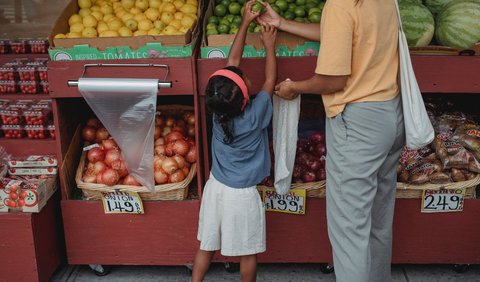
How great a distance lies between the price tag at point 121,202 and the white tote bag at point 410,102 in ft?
5.14

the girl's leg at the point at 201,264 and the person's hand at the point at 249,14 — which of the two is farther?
the girl's leg at the point at 201,264

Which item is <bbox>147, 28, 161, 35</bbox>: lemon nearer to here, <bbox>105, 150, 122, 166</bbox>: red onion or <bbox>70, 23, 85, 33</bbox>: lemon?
<bbox>70, 23, 85, 33</bbox>: lemon

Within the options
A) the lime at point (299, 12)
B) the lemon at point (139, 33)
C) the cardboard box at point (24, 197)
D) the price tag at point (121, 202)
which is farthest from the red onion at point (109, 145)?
the lime at point (299, 12)

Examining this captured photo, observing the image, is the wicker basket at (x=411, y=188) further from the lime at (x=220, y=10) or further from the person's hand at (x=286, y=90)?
the lime at (x=220, y=10)

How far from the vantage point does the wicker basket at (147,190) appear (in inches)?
123

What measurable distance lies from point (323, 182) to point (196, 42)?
3.70ft

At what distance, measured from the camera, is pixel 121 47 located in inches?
Result: 118

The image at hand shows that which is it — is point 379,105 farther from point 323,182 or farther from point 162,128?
point 162,128

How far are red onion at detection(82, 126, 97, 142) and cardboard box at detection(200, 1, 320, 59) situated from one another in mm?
970

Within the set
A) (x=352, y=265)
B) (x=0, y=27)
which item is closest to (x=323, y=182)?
(x=352, y=265)

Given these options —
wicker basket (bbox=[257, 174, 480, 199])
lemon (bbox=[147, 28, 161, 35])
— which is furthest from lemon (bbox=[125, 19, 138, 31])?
wicker basket (bbox=[257, 174, 480, 199])

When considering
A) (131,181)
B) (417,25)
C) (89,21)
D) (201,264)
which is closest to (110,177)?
(131,181)

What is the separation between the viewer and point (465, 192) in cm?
317

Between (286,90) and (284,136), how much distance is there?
0.34m
